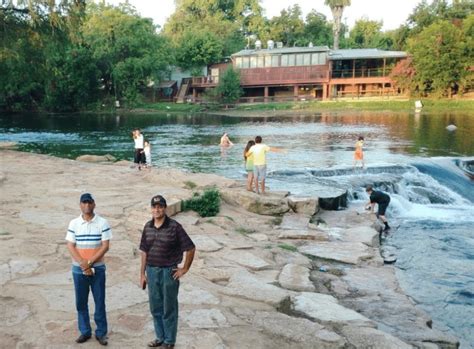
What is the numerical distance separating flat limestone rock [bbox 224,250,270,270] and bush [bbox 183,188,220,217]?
243 cm

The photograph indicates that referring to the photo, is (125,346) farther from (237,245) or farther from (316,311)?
(237,245)

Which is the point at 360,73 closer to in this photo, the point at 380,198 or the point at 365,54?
the point at 365,54

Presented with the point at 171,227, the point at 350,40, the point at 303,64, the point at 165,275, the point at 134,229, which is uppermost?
the point at 350,40

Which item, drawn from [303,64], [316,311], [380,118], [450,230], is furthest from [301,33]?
[316,311]

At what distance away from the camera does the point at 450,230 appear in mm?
12773

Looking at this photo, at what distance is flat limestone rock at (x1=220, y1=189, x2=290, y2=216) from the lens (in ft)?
40.8

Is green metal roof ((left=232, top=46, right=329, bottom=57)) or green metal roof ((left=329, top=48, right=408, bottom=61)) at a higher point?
green metal roof ((left=232, top=46, right=329, bottom=57))

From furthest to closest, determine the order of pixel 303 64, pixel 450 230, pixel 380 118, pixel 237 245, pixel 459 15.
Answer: pixel 459 15, pixel 303 64, pixel 380 118, pixel 450 230, pixel 237 245

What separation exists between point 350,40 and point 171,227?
76.3 m

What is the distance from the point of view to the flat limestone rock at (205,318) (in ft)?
17.9

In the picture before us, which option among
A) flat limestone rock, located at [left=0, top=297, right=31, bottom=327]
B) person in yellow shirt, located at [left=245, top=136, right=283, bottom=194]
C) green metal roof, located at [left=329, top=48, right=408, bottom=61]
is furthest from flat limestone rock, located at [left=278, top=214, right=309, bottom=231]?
green metal roof, located at [left=329, top=48, right=408, bottom=61]

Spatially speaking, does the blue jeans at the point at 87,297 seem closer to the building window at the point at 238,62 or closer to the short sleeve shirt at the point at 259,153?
the short sleeve shirt at the point at 259,153

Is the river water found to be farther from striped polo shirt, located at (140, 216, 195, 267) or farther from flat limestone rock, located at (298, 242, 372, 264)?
striped polo shirt, located at (140, 216, 195, 267)

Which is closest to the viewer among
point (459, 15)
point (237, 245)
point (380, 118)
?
point (237, 245)
